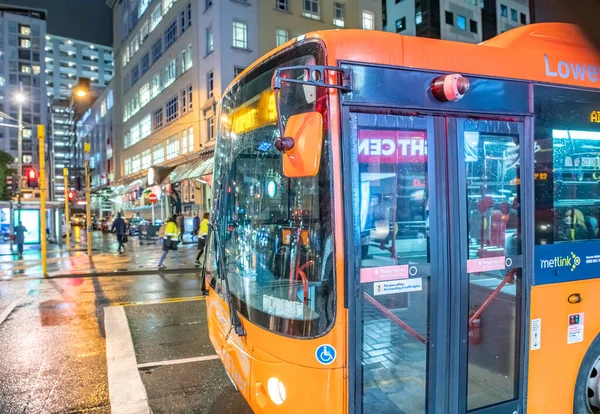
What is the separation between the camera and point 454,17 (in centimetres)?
4153

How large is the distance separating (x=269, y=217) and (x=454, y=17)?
4502 cm

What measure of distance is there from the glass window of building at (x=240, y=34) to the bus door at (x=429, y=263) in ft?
91.6

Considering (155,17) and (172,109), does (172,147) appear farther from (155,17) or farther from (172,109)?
(155,17)

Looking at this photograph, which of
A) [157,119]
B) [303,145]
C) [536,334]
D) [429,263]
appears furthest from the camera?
[157,119]

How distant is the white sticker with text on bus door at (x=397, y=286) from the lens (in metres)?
2.72

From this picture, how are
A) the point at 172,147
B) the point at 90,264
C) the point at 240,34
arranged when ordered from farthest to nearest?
the point at 172,147 < the point at 240,34 < the point at 90,264

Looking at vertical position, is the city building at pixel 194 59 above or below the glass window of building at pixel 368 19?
below

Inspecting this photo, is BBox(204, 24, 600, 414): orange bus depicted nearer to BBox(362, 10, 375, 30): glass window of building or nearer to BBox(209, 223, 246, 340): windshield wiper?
BBox(209, 223, 246, 340): windshield wiper

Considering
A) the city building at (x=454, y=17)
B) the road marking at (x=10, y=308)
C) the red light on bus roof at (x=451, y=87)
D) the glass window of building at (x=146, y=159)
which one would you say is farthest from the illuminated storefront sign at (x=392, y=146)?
the glass window of building at (x=146, y=159)

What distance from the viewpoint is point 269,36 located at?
29.4 m

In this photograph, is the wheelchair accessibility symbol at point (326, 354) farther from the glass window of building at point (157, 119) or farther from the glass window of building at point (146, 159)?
the glass window of building at point (146, 159)

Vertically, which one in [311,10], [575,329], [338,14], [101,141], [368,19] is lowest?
[575,329]

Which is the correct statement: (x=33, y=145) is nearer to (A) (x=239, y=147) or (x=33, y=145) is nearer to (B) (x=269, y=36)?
(B) (x=269, y=36)

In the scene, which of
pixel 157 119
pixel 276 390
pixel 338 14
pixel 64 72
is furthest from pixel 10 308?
pixel 64 72
